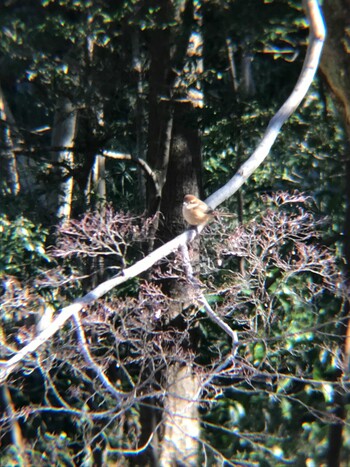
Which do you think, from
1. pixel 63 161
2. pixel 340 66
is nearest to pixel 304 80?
pixel 340 66

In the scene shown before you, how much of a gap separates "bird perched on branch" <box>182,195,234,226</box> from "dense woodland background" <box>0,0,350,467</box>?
0.12 m

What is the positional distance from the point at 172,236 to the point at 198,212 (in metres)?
1.08

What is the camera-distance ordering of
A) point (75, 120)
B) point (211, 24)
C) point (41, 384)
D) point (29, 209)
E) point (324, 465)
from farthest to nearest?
point (75, 120) < point (41, 384) < point (29, 209) < point (211, 24) < point (324, 465)

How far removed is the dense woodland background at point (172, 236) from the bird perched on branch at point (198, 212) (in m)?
0.12

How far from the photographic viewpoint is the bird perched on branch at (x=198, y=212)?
225 inches

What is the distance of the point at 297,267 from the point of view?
5531 millimetres

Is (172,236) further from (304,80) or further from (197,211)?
(304,80)

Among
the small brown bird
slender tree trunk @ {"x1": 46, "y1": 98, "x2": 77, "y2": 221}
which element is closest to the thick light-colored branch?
the small brown bird

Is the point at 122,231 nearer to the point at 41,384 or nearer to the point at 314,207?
the point at 314,207

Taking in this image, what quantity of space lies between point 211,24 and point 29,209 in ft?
8.53

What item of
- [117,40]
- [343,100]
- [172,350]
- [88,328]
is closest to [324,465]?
[172,350]

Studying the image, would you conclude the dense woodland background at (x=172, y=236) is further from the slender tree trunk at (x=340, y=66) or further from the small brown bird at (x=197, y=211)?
the small brown bird at (x=197, y=211)

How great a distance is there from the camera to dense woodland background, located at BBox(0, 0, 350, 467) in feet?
19.4

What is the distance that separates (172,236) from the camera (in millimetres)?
7043
